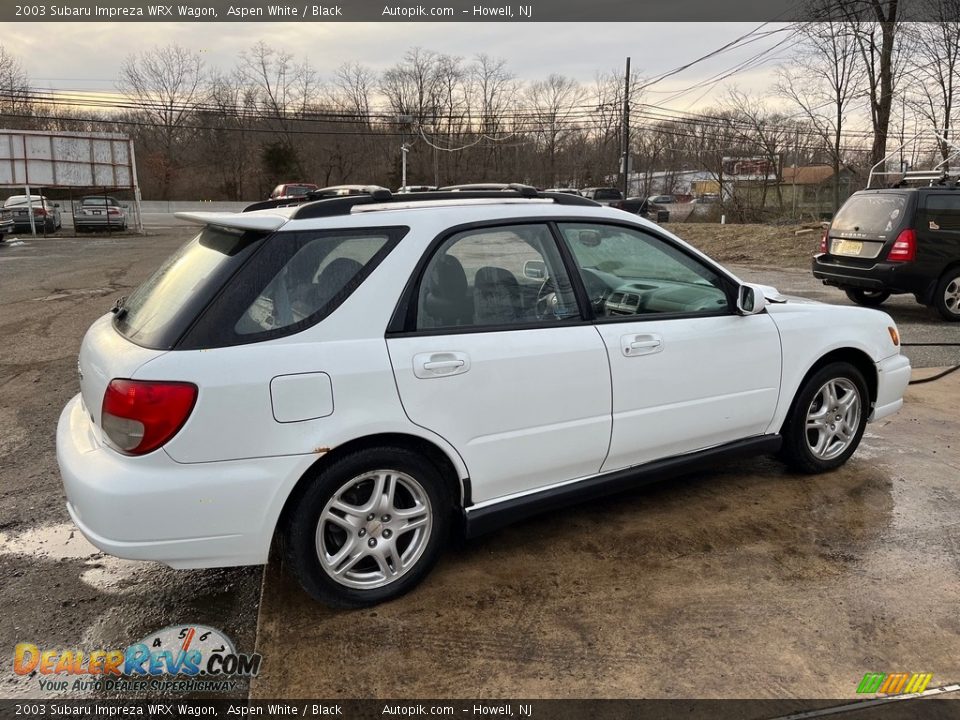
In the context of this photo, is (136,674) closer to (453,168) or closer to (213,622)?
(213,622)

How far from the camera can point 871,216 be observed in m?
9.56

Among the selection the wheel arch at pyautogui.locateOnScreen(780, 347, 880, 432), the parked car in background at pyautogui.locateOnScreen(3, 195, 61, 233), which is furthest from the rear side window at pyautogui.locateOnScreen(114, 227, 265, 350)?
the parked car in background at pyautogui.locateOnScreen(3, 195, 61, 233)

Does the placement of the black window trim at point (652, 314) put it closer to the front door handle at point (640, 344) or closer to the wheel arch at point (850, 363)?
the front door handle at point (640, 344)

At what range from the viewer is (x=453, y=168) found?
65.8m

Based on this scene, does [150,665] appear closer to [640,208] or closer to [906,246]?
[906,246]

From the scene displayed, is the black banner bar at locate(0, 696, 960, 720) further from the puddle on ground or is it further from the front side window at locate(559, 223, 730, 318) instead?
the front side window at locate(559, 223, 730, 318)

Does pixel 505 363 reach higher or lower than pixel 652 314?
lower

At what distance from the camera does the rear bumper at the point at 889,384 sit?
439 centimetres

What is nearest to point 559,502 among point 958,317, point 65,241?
point 958,317

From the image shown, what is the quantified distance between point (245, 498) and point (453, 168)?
6570 centimetres

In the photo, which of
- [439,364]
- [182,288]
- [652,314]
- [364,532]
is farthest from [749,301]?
[182,288]

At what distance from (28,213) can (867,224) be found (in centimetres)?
2850

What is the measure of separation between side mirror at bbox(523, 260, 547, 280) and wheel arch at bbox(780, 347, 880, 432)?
67.5 inches

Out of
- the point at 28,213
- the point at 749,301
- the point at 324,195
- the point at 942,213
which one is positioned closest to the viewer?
the point at 749,301
